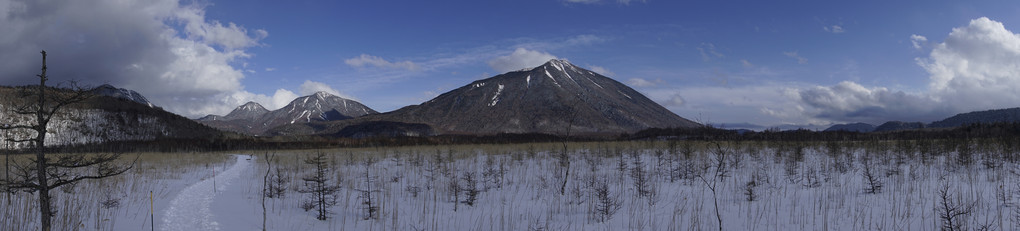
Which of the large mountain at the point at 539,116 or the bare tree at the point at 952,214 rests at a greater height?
the large mountain at the point at 539,116

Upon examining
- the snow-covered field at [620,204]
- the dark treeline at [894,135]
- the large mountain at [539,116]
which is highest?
the large mountain at [539,116]

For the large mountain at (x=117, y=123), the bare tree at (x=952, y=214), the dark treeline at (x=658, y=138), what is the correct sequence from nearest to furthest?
the bare tree at (x=952, y=214) → the dark treeline at (x=658, y=138) → the large mountain at (x=117, y=123)

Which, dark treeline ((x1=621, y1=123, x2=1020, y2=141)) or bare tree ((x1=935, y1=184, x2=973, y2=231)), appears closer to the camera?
bare tree ((x1=935, y1=184, x2=973, y2=231))

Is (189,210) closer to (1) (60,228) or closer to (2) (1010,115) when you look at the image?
(1) (60,228)

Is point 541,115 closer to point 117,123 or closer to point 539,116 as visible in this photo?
point 539,116

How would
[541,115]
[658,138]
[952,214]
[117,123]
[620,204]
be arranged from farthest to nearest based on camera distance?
[541,115]
[117,123]
[658,138]
[620,204]
[952,214]

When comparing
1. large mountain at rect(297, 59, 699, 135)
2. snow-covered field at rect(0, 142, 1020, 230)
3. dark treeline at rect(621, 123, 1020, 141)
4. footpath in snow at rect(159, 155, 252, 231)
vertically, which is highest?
large mountain at rect(297, 59, 699, 135)

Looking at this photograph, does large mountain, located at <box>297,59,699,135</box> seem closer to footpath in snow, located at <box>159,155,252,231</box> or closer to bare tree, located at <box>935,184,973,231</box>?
footpath in snow, located at <box>159,155,252,231</box>

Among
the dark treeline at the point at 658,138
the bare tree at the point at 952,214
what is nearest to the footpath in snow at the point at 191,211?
the dark treeline at the point at 658,138

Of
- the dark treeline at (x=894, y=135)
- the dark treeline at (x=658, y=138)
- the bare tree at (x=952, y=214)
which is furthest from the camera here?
the dark treeline at (x=658, y=138)

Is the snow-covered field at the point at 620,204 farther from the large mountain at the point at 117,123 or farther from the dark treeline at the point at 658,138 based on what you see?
the large mountain at the point at 117,123

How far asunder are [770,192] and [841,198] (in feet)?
4.13

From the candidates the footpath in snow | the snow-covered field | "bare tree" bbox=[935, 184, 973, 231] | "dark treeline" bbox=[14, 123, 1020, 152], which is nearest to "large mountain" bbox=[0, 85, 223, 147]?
"dark treeline" bbox=[14, 123, 1020, 152]

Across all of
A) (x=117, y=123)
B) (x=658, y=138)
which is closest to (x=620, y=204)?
(x=658, y=138)
